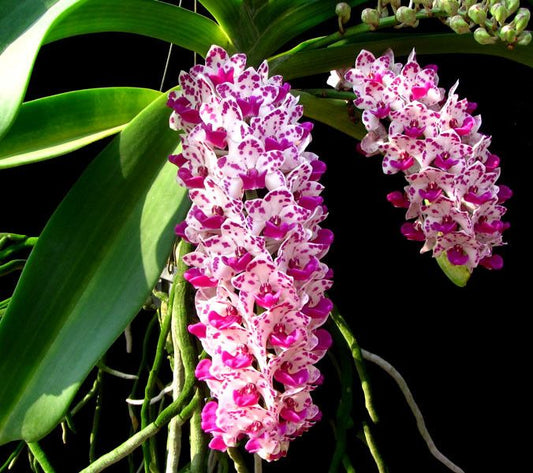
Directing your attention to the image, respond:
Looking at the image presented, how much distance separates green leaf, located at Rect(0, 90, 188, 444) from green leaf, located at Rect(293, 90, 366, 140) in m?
0.20

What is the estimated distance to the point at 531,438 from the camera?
1199mm

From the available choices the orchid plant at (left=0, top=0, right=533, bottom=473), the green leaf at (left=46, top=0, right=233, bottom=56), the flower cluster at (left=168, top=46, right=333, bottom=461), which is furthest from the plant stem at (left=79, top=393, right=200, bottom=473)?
the green leaf at (left=46, top=0, right=233, bottom=56)

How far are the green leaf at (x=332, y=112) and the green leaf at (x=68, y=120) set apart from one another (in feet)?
0.66

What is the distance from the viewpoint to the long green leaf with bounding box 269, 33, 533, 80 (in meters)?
0.82


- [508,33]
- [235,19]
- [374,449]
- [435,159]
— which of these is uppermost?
[235,19]

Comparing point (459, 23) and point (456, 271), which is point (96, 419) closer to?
point (456, 271)

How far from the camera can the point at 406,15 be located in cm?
71

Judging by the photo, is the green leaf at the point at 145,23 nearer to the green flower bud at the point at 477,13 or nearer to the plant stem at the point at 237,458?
the green flower bud at the point at 477,13

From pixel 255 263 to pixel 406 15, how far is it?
35cm

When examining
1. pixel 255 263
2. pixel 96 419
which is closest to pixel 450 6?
pixel 255 263

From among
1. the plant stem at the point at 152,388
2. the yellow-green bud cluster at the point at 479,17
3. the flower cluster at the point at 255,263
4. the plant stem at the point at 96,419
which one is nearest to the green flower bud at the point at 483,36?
the yellow-green bud cluster at the point at 479,17

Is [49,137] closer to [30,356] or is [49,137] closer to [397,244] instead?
[30,356]

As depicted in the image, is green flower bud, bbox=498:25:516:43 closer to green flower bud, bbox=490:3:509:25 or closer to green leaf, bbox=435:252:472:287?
green flower bud, bbox=490:3:509:25

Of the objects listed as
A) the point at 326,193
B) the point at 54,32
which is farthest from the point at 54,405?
the point at 326,193
